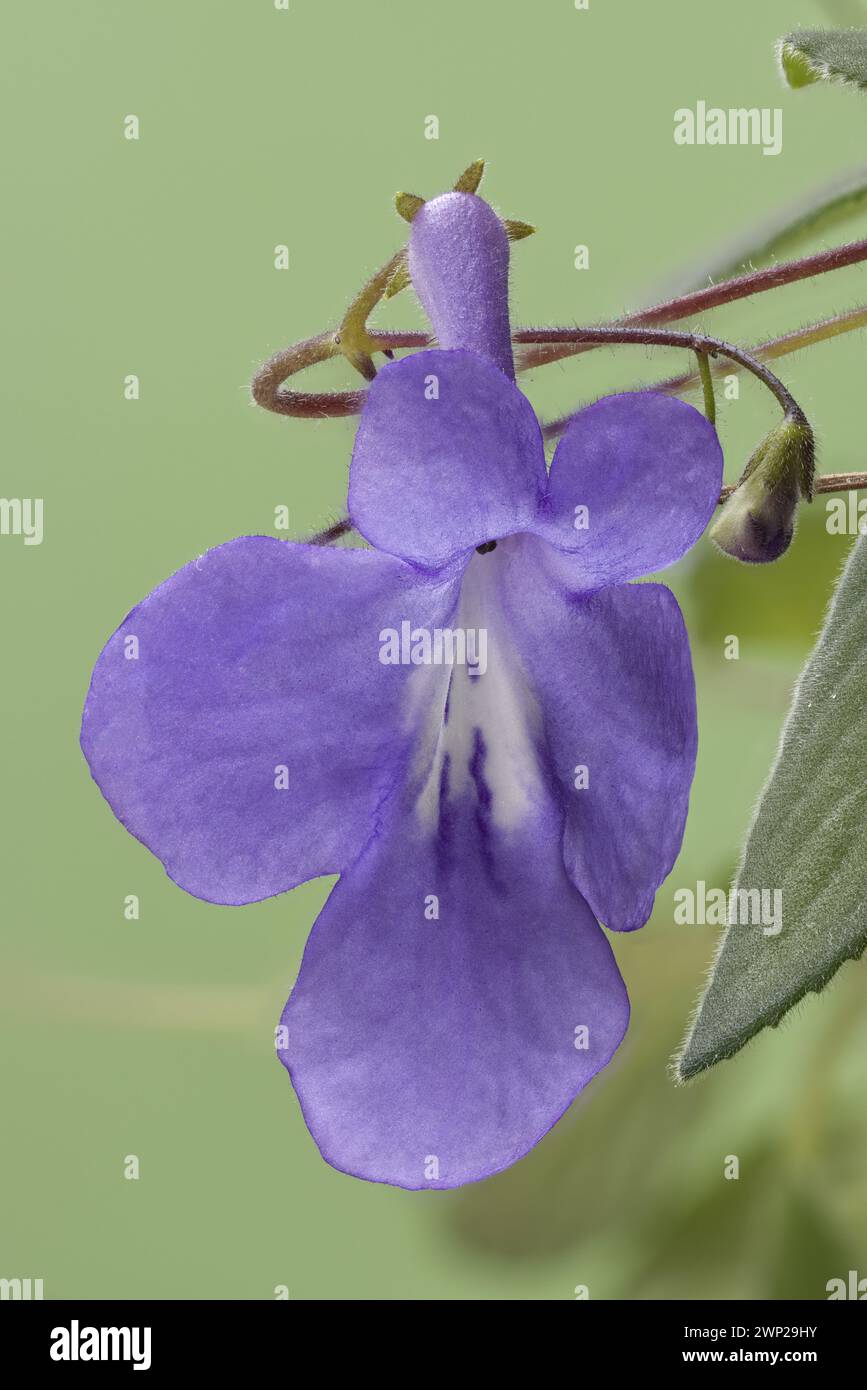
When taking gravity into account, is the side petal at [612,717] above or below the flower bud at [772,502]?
below

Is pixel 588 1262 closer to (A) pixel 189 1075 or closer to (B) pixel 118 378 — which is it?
(A) pixel 189 1075

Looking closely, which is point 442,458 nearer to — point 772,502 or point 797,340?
point 772,502

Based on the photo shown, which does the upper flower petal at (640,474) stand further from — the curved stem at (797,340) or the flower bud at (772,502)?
the curved stem at (797,340)

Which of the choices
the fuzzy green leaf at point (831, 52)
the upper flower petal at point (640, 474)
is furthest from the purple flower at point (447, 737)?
the fuzzy green leaf at point (831, 52)

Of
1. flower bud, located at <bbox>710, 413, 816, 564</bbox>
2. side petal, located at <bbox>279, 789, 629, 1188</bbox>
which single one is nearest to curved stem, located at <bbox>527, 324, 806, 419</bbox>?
flower bud, located at <bbox>710, 413, 816, 564</bbox>

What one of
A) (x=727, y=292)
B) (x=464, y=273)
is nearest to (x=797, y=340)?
(x=727, y=292)

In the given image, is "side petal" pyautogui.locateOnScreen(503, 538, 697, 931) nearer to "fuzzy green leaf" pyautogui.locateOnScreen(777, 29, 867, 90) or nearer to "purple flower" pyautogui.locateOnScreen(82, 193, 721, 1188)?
"purple flower" pyautogui.locateOnScreen(82, 193, 721, 1188)

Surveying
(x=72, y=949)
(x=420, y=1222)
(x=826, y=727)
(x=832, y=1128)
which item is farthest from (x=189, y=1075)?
(x=826, y=727)
